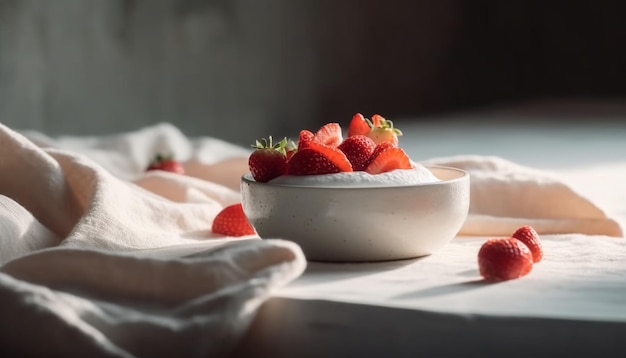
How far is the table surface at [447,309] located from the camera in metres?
1.02

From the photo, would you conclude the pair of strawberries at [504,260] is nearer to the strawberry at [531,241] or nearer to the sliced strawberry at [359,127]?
the strawberry at [531,241]

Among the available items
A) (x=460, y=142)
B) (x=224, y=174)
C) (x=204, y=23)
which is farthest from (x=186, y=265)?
(x=204, y=23)

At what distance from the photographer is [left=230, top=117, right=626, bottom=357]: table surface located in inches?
40.1

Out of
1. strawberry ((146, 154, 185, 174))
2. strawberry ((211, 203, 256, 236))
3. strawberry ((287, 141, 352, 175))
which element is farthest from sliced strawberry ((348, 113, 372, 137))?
strawberry ((146, 154, 185, 174))

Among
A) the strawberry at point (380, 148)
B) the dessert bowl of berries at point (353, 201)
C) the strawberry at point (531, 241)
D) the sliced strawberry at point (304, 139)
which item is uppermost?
the sliced strawberry at point (304, 139)

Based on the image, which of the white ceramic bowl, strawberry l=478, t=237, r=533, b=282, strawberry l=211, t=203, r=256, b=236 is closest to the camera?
strawberry l=478, t=237, r=533, b=282

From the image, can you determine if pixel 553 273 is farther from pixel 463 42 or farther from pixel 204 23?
pixel 463 42

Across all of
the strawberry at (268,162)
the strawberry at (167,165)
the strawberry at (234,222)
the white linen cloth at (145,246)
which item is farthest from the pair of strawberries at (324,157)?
the strawberry at (167,165)

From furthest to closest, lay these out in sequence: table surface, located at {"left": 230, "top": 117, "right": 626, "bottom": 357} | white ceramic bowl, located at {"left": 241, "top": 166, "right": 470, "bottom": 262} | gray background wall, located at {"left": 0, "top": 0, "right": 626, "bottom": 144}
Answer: gray background wall, located at {"left": 0, "top": 0, "right": 626, "bottom": 144} < white ceramic bowl, located at {"left": 241, "top": 166, "right": 470, "bottom": 262} < table surface, located at {"left": 230, "top": 117, "right": 626, "bottom": 357}

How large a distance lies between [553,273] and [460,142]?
2.15m

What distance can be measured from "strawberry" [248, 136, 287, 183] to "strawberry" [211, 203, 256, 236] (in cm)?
23

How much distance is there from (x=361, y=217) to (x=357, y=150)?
0.10 metres

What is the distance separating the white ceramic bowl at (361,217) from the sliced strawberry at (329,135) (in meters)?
0.12

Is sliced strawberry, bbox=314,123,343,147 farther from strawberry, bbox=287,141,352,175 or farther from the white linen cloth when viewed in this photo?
the white linen cloth
